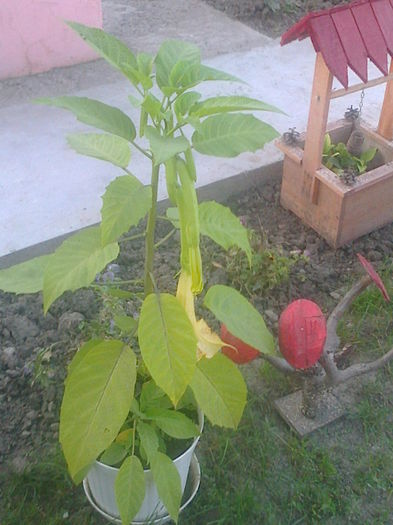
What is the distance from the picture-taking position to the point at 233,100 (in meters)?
1.32

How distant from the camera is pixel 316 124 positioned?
8.21 feet

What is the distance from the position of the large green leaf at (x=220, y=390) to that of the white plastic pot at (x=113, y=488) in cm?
17

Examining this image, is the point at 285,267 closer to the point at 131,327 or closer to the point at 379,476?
the point at 379,476

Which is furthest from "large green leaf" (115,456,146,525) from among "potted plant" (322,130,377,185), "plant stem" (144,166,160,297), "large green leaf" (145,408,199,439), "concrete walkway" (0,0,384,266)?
"potted plant" (322,130,377,185)

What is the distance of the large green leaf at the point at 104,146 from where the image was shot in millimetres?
1439

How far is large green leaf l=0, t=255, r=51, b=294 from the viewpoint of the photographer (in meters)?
1.52

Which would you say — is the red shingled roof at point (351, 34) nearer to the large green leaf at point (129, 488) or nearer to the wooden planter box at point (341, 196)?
the wooden planter box at point (341, 196)

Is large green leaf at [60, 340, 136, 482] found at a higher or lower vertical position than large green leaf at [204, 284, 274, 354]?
lower

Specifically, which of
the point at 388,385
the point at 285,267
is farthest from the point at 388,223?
the point at 388,385

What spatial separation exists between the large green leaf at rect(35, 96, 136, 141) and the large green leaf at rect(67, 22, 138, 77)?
88 millimetres

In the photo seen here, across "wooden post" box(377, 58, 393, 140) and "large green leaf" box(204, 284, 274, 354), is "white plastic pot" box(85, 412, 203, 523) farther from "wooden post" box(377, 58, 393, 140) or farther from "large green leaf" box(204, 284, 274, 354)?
"wooden post" box(377, 58, 393, 140)

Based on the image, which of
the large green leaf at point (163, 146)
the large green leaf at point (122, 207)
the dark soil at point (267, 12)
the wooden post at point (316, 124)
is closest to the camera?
the large green leaf at point (163, 146)

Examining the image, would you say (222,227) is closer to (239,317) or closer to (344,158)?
(239,317)

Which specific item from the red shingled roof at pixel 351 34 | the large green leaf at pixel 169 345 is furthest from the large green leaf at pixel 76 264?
the red shingled roof at pixel 351 34
